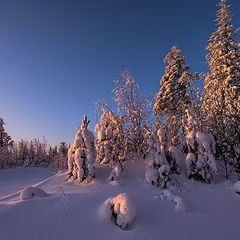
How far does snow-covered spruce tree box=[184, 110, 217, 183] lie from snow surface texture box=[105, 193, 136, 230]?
3.30m

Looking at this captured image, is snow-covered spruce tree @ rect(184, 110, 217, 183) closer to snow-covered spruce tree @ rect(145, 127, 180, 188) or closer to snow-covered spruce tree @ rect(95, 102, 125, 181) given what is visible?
snow-covered spruce tree @ rect(145, 127, 180, 188)

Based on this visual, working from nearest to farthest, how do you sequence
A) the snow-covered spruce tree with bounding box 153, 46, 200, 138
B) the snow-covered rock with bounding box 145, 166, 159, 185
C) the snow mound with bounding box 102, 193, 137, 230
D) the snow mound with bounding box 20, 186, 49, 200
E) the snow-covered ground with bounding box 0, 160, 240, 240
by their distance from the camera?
the snow-covered ground with bounding box 0, 160, 240, 240
the snow mound with bounding box 102, 193, 137, 230
the snow mound with bounding box 20, 186, 49, 200
the snow-covered rock with bounding box 145, 166, 159, 185
the snow-covered spruce tree with bounding box 153, 46, 200, 138

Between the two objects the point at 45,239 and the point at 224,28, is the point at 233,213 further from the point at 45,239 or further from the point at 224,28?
the point at 224,28

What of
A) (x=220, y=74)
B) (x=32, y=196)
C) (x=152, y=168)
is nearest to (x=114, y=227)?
(x=32, y=196)

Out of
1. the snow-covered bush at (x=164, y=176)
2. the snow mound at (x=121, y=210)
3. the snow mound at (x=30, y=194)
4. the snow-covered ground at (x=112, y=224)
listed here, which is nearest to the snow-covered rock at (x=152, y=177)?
the snow-covered bush at (x=164, y=176)

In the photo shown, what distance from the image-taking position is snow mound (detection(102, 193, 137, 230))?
279 cm

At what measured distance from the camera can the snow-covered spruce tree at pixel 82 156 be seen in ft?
16.8

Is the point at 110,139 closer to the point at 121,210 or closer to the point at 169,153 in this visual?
the point at 169,153

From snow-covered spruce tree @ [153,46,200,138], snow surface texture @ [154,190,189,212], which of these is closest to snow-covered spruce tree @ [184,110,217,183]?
snow surface texture @ [154,190,189,212]

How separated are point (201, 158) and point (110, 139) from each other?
11.9 feet

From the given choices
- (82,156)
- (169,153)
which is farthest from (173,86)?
(82,156)

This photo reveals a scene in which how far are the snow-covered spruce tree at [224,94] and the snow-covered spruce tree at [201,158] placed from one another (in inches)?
45.1

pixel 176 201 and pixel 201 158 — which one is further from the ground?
pixel 201 158

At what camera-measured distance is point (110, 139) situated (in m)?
6.41
